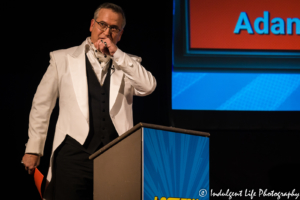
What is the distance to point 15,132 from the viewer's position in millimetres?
2676

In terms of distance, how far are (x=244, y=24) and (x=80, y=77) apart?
1.55 m

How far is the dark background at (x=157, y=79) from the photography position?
8.99 feet

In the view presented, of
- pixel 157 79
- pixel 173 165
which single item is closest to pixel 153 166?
pixel 173 165

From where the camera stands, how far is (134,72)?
1.81m

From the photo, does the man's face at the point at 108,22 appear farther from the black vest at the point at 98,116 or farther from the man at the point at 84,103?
the black vest at the point at 98,116

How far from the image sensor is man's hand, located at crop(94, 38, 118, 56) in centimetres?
181

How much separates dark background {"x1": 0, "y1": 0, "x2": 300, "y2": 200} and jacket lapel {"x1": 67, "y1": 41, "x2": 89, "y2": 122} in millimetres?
921

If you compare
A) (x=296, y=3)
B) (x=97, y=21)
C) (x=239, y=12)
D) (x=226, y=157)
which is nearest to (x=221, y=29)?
(x=239, y=12)

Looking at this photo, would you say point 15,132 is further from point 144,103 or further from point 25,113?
point 144,103

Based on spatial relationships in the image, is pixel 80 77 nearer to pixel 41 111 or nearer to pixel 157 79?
pixel 41 111

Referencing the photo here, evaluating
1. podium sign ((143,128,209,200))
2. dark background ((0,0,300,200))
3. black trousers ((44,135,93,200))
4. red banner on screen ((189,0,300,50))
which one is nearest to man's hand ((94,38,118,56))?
black trousers ((44,135,93,200))

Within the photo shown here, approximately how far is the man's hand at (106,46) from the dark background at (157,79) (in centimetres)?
99

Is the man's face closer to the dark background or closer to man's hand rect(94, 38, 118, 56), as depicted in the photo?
man's hand rect(94, 38, 118, 56)

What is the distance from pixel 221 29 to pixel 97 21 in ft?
4.04
